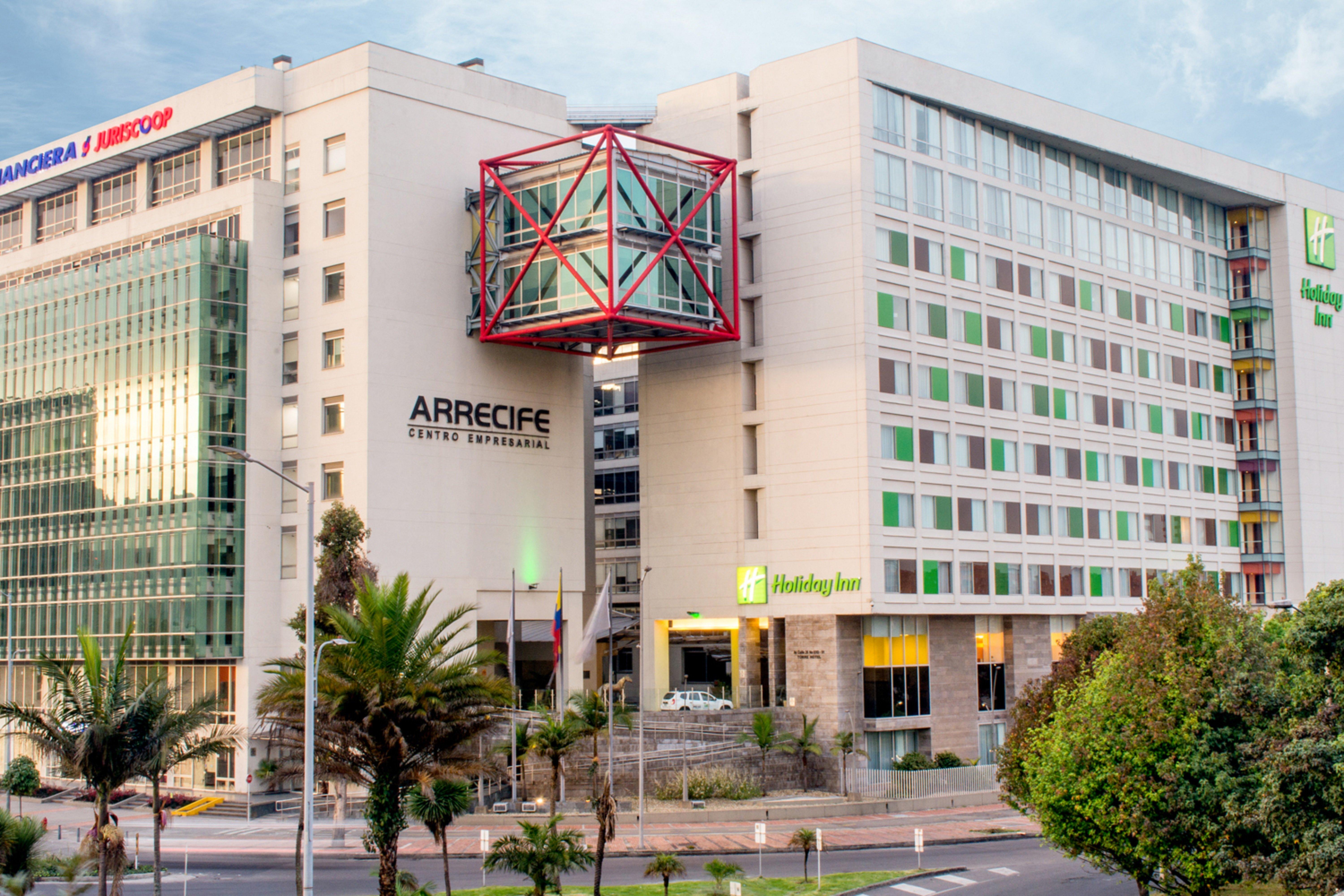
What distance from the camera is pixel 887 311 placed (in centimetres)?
7162

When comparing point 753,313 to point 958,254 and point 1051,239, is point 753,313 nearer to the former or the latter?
point 958,254

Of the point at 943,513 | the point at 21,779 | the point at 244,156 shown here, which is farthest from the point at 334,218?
the point at 943,513

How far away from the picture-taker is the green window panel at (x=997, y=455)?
75.8 metres

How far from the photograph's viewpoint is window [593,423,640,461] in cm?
9769

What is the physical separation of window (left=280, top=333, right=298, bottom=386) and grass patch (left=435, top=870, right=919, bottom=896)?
35924 mm

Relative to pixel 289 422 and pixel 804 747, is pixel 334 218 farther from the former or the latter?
pixel 804 747

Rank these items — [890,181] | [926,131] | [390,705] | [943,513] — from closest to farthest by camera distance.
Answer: [390,705] → [890,181] → [943,513] → [926,131]

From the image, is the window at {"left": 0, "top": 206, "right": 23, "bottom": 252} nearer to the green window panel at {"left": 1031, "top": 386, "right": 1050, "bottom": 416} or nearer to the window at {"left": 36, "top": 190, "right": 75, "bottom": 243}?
the window at {"left": 36, "top": 190, "right": 75, "bottom": 243}

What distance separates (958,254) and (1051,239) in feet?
27.1

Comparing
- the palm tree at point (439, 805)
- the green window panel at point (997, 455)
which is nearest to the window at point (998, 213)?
the green window panel at point (997, 455)

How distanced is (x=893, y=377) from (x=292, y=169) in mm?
32263

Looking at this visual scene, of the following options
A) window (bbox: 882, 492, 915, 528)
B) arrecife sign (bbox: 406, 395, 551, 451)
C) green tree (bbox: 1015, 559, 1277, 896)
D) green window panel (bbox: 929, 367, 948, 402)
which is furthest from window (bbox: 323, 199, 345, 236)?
green tree (bbox: 1015, 559, 1277, 896)

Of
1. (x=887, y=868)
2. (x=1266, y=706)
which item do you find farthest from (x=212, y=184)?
(x=1266, y=706)

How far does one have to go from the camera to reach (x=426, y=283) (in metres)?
70.9
